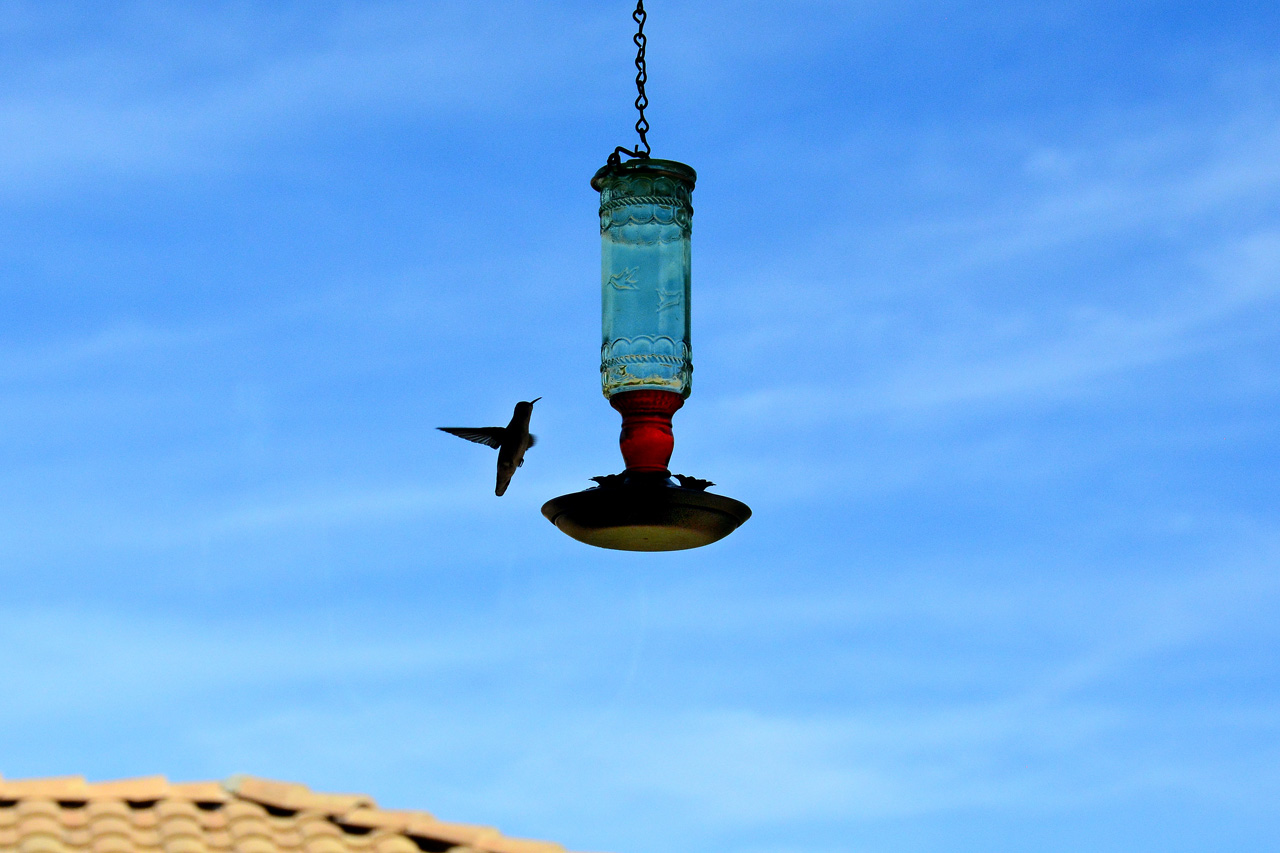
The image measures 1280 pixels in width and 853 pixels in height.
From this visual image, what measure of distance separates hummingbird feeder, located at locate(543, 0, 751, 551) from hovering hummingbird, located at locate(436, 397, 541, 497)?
54 cm

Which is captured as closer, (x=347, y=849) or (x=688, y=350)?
(x=347, y=849)

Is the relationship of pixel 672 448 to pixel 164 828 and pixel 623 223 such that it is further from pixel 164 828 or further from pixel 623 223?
pixel 164 828

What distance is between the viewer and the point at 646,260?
13.6m

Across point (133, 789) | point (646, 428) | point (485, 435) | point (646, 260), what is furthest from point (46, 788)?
point (646, 260)

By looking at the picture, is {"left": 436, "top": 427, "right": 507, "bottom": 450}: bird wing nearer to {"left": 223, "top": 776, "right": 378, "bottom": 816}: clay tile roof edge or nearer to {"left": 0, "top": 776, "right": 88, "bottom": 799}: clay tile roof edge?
{"left": 223, "top": 776, "right": 378, "bottom": 816}: clay tile roof edge

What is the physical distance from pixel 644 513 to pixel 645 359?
1.03 metres

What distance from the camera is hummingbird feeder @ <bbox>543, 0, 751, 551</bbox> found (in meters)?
12.7

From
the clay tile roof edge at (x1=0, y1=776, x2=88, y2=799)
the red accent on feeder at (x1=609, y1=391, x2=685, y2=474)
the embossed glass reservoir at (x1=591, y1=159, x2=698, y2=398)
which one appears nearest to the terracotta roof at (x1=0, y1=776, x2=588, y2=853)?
the clay tile roof edge at (x1=0, y1=776, x2=88, y2=799)

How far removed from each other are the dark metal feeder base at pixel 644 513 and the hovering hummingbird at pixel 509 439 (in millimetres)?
863

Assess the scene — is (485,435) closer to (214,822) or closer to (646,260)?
(646,260)

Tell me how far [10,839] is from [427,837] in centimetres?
203

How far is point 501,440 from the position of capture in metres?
13.6

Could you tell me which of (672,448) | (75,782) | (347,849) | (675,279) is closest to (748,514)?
(672,448)

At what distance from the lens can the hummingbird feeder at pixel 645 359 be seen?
41.5 ft
